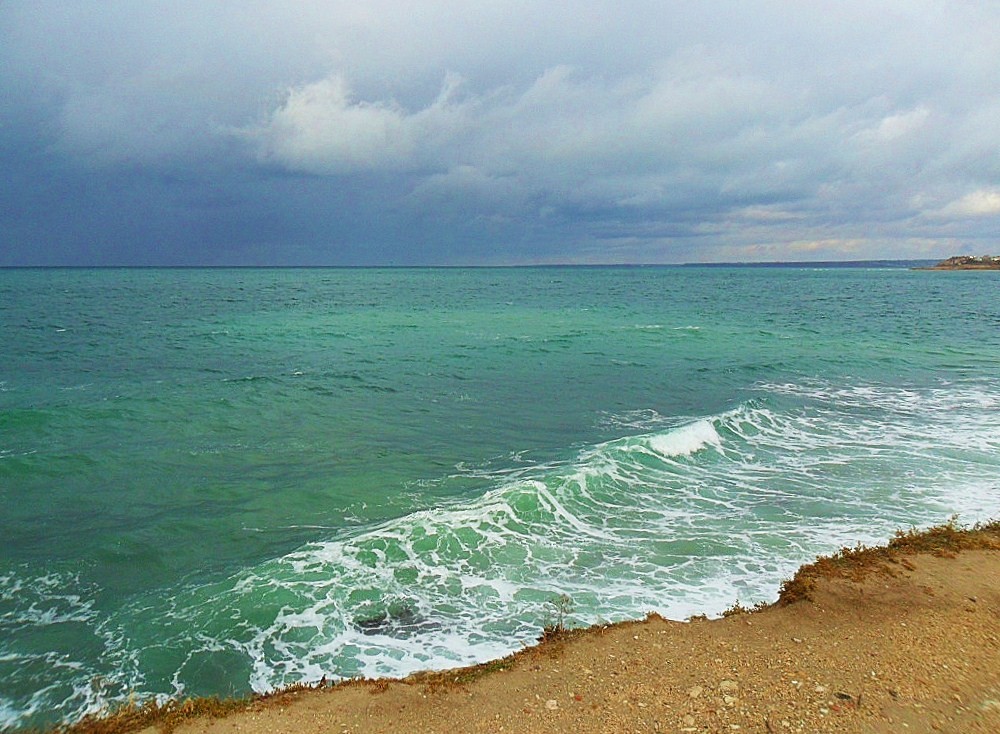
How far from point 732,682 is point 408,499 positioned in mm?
8531

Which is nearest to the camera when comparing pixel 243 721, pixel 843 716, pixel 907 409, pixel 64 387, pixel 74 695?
pixel 843 716

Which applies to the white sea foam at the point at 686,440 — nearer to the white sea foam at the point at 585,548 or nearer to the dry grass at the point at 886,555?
the white sea foam at the point at 585,548

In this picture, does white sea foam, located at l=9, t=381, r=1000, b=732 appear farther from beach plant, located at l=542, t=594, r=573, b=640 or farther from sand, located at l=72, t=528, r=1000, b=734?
sand, located at l=72, t=528, r=1000, b=734

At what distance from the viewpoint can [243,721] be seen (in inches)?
250

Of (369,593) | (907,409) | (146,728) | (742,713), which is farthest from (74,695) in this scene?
(907,409)

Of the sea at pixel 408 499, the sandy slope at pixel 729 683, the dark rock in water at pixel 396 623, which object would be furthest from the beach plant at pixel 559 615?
the dark rock in water at pixel 396 623

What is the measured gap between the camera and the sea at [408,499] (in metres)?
8.77

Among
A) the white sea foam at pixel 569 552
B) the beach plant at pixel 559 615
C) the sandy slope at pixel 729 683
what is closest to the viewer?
the sandy slope at pixel 729 683

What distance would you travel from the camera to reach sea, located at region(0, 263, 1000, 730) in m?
8.77

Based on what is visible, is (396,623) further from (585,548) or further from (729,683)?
(729,683)

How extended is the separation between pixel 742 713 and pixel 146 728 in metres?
6.10

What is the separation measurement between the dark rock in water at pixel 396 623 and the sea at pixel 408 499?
4 cm

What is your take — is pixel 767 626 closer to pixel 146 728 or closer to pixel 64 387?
pixel 146 728

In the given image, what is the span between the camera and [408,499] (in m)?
13.7
